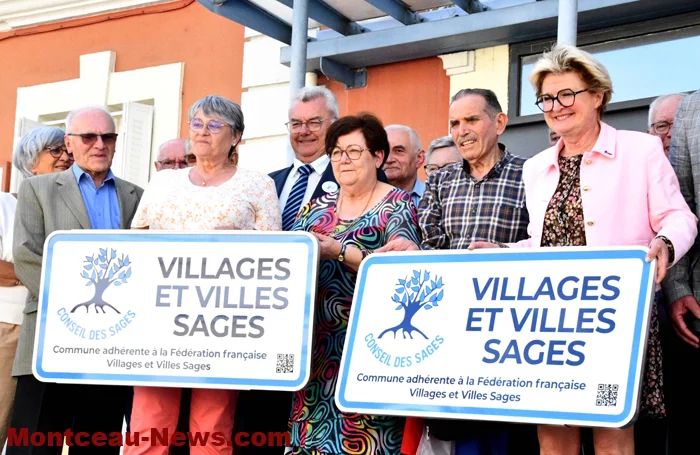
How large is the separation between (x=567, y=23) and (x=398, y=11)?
2.25 m

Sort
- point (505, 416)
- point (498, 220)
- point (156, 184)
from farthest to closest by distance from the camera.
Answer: point (156, 184)
point (498, 220)
point (505, 416)

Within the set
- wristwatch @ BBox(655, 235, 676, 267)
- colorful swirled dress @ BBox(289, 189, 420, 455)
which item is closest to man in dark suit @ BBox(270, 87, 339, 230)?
colorful swirled dress @ BBox(289, 189, 420, 455)

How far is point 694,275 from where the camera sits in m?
4.47

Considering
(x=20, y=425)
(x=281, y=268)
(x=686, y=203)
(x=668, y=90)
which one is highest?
(x=668, y=90)

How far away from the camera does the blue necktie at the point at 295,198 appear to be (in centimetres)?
550

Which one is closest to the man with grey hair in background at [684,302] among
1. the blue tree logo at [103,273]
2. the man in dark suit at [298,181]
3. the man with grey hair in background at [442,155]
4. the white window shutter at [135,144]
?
the man in dark suit at [298,181]

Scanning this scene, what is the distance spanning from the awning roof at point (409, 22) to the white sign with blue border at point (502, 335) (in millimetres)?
3842

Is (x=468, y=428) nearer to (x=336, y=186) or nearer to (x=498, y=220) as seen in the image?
(x=498, y=220)

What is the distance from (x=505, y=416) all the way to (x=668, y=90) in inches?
169

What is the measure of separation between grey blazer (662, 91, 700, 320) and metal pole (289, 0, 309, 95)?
3.64 metres

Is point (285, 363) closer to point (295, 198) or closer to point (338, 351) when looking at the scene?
point (338, 351)

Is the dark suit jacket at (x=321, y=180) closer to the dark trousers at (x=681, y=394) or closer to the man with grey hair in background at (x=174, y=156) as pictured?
the man with grey hair in background at (x=174, y=156)

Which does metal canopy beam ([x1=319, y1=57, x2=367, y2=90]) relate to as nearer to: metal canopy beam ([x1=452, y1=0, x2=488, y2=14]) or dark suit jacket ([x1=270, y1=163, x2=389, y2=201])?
metal canopy beam ([x1=452, y1=0, x2=488, y2=14])

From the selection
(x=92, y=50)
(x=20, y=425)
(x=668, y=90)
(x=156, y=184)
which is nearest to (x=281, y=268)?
(x=156, y=184)
